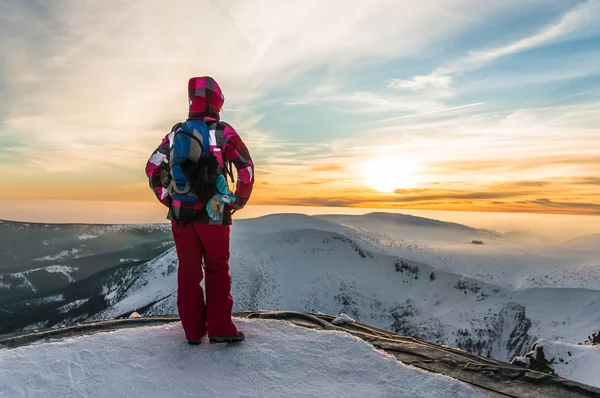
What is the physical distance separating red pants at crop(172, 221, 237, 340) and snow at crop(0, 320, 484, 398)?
253 millimetres

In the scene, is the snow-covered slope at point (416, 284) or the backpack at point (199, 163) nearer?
the backpack at point (199, 163)

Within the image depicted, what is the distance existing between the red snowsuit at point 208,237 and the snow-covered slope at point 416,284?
22783mm

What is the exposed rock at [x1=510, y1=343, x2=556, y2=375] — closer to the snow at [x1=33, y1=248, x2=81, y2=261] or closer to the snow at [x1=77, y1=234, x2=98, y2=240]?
the snow at [x1=33, y1=248, x2=81, y2=261]

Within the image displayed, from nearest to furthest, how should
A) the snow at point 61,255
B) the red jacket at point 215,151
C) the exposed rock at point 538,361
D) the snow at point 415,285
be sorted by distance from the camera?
the red jacket at point 215,151 < the exposed rock at point 538,361 < the snow at point 415,285 < the snow at point 61,255

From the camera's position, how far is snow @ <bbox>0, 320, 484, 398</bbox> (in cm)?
312

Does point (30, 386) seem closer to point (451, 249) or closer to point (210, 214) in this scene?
point (210, 214)

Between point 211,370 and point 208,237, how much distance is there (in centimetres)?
141

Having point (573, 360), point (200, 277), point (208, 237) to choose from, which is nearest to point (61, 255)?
point (200, 277)

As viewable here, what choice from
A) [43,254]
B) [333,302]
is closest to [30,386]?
[333,302]

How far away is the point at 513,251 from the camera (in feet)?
117

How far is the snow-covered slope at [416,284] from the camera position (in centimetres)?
2394

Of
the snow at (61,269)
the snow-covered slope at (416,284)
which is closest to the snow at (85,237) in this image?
the snow at (61,269)

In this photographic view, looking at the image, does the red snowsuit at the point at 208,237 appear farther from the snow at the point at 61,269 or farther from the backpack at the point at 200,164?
the snow at the point at 61,269

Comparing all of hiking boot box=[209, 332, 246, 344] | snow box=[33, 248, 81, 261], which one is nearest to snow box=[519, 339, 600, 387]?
hiking boot box=[209, 332, 246, 344]
